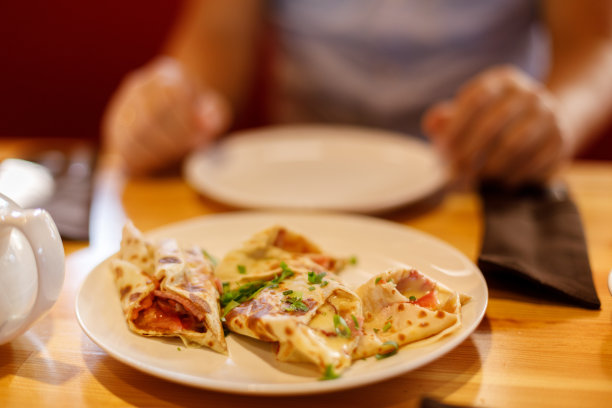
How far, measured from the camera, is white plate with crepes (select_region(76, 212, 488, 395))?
720mm

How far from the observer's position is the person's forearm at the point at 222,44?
7.73ft

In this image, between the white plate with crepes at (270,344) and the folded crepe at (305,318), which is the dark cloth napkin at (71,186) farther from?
the folded crepe at (305,318)

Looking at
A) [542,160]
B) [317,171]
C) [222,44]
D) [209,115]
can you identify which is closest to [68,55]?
[222,44]

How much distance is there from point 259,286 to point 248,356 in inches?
5.7

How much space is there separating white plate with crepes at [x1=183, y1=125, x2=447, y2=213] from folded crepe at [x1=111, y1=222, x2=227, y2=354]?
424 millimetres

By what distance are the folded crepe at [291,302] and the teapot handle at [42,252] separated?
239 mm

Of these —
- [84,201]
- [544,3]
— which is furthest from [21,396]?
[544,3]

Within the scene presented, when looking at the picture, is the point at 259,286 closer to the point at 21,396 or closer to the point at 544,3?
the point at 21,396

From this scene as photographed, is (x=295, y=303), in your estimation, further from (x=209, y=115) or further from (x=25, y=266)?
(x=209, y=115)

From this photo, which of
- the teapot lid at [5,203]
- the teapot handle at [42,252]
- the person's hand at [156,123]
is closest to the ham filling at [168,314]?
the teapot handle at [42,252]

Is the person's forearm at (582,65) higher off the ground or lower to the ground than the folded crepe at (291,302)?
higher

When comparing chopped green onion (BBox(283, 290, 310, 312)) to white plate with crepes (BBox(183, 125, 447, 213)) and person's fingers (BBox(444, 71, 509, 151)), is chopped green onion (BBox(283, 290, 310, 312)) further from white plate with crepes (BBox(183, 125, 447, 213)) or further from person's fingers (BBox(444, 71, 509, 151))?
person's fingers (BBox(444, 71, 509, 151))

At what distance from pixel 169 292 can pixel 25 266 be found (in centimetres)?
20

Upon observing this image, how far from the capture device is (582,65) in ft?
6.40
